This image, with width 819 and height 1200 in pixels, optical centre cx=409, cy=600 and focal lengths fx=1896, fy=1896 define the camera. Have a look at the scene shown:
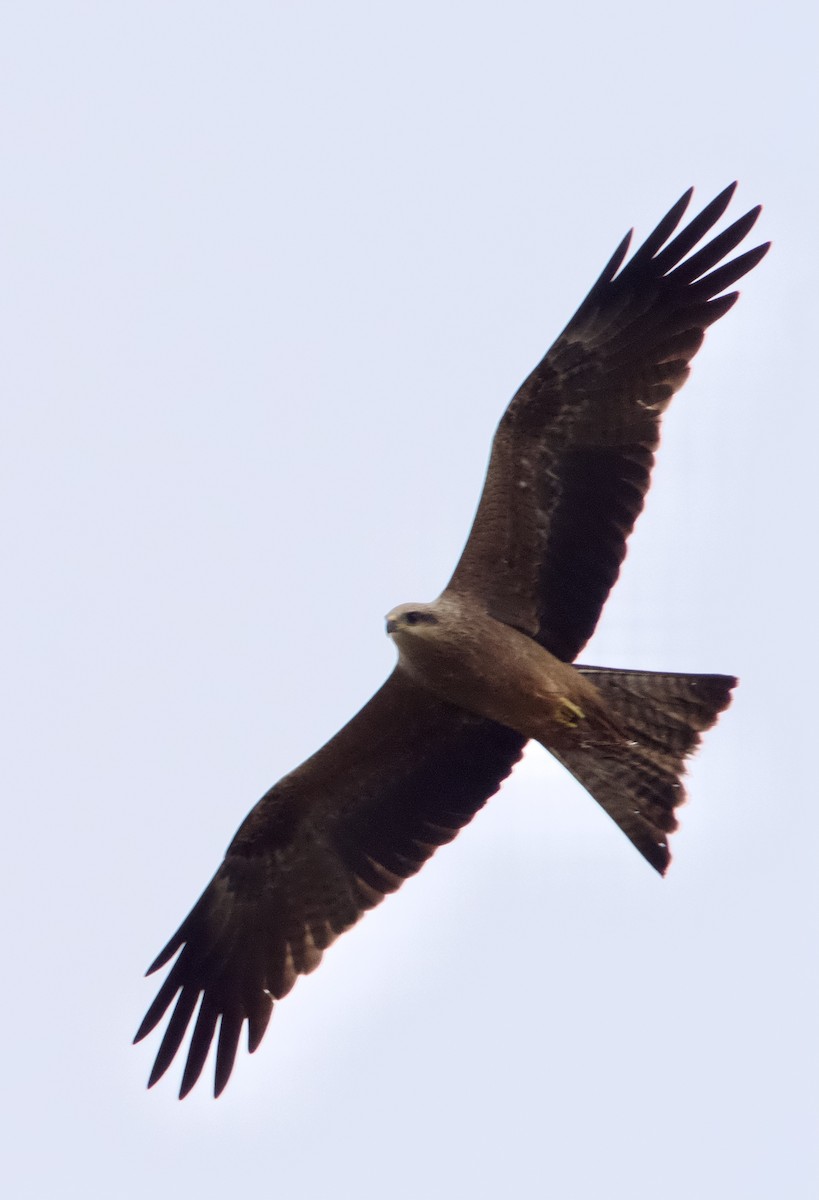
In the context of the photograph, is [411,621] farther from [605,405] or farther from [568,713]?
[605,405]

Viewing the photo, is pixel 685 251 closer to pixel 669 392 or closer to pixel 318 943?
pixel 669 392

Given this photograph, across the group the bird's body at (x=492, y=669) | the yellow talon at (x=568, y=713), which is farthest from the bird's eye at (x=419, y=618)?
the yellow talon at (x=568, y=713)

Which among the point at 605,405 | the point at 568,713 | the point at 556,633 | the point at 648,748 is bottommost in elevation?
the point at 568,713

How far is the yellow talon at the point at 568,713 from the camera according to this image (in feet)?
35.2

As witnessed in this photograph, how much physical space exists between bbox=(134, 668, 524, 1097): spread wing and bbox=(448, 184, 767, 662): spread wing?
1.33m

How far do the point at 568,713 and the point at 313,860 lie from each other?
204 cm

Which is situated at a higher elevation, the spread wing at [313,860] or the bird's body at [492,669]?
the bird's body at [492,669]

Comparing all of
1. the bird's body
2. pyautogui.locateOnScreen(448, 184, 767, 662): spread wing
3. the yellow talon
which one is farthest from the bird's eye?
the yellow talon

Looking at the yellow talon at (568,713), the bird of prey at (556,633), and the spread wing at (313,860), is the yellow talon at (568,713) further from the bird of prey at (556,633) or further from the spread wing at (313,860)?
the spread wing at (313,860)

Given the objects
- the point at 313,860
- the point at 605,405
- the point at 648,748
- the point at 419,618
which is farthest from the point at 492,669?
the point at 313,860

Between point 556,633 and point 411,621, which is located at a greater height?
point 556,633

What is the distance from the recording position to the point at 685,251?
10.7 metres

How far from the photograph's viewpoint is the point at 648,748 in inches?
433

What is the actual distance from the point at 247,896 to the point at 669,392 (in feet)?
13.4
